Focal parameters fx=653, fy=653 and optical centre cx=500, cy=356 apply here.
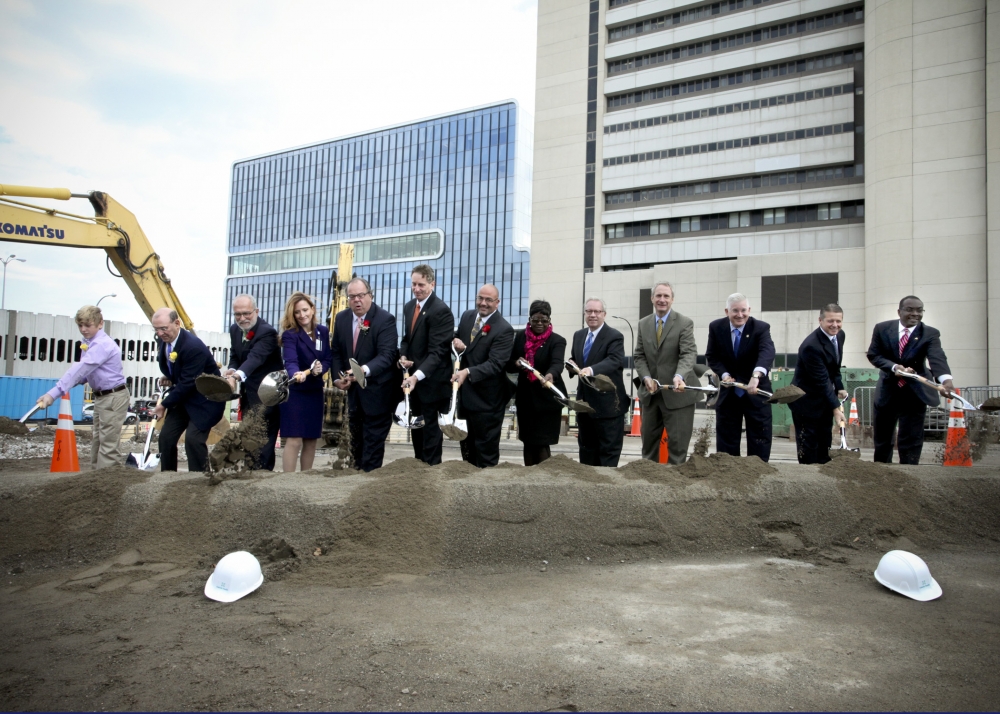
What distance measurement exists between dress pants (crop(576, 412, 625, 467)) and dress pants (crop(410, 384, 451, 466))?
1302 mm

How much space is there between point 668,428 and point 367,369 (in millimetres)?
2715

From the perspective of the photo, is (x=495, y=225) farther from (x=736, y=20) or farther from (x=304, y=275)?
(x=736, y=20)

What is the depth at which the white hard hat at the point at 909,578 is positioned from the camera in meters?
3.24

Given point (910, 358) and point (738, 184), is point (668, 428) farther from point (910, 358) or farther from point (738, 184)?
point (738, 184)

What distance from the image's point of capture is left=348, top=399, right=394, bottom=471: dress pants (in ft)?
17.5

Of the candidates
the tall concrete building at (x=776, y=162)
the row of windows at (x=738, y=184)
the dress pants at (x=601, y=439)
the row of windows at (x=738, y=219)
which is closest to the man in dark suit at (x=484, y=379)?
the dress pants at (x=601, y=439)

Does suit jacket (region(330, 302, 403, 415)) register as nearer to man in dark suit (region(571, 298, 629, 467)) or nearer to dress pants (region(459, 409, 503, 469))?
dress pants (region(459, 409, 503, 469))

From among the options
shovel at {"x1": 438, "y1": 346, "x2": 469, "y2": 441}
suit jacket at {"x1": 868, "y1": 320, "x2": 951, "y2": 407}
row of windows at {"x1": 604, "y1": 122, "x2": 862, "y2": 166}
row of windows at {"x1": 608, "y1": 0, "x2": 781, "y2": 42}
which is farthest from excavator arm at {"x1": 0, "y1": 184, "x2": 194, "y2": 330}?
row of windows at {"x1": 608, "y1": 0, "x2": 781, "y2": 42}

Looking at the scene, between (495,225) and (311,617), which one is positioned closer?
(311,617)

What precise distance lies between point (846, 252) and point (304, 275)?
2626 inches

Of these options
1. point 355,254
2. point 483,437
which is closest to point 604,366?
point 483,437

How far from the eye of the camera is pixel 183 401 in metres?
5.59

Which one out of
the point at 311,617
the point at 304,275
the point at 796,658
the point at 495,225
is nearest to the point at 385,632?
the point at 311,617

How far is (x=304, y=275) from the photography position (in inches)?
3329
